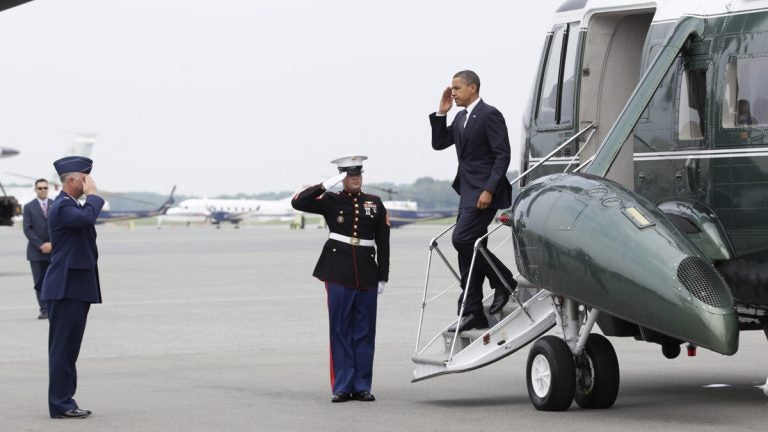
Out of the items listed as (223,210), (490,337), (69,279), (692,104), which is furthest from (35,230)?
(223,210)

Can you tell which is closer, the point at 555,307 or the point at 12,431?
the point at 12,431

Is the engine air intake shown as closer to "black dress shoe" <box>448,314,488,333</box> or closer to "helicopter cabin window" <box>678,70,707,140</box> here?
"helicopter cabin window" <box>678,70,707,140</box>

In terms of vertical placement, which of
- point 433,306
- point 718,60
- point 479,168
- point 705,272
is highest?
point 718,60

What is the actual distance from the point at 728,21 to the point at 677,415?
2.94m

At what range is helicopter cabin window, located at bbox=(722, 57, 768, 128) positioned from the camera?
392 inches

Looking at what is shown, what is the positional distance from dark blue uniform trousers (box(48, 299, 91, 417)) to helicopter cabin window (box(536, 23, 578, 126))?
452 centimetres

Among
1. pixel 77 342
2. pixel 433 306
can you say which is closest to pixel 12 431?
pixel 77 342

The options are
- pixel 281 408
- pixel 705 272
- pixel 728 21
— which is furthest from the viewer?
pixel 281 408

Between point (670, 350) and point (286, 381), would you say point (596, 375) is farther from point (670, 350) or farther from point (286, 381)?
point (286, 381)

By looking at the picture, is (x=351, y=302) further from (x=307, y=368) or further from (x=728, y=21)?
(x=728, y=21)

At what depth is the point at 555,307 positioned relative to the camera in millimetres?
10719

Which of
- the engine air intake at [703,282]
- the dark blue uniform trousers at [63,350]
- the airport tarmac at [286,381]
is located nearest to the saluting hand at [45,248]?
the airport tarmac at [286,381]

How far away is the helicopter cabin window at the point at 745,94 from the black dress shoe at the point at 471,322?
2.69 metres

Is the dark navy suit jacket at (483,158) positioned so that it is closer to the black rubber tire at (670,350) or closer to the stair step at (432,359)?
the stair step at (432,359)
